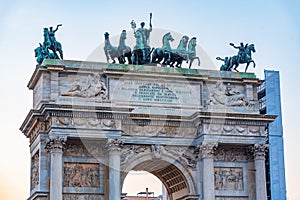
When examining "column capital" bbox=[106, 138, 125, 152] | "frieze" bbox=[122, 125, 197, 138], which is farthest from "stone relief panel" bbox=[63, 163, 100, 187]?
"frieze" bbox=[122, 125, 197, 138]

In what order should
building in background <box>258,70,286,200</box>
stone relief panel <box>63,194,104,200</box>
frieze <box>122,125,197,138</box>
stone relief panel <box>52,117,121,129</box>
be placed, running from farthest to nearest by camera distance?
1. building in background <box>258,70,286,200</box>
2. frieze <box>122,125,197,138</box>
3. stone relief panel <box>63,194,104,200</box>
4. stone relief panel <box>52,117,121,129</box>

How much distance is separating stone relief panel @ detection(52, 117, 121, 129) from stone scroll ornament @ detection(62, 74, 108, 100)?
1300 mm

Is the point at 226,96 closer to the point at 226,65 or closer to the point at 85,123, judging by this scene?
the point at 226,65

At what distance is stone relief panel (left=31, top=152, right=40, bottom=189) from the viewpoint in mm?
34678

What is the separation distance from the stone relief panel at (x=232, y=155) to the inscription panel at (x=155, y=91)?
2472 mm

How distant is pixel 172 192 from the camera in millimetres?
38406

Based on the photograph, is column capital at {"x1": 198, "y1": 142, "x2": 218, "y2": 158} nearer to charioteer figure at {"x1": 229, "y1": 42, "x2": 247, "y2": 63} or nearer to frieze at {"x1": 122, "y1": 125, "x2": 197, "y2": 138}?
frieze at {"x1": 122, "y1": 125, "x2": 197, "y2": 138}

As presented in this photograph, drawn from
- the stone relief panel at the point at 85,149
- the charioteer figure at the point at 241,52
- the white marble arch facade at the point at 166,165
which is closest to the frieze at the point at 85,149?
the stone relief panel at the point at 85,149

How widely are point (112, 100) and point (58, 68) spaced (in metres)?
2.86

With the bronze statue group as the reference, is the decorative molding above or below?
below

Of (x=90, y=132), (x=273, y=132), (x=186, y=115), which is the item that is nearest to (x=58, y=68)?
(x=90, y=132)

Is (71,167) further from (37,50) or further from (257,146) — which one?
(257,146)

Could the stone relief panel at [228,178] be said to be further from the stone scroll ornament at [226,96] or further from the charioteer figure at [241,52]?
the charioteer figure at [241,52]

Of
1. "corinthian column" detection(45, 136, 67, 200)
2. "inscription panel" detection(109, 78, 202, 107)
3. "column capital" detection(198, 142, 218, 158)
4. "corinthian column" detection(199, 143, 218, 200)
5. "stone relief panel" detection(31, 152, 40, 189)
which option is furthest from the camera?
"inscription panel" detection(109, 78, 202, 107)
